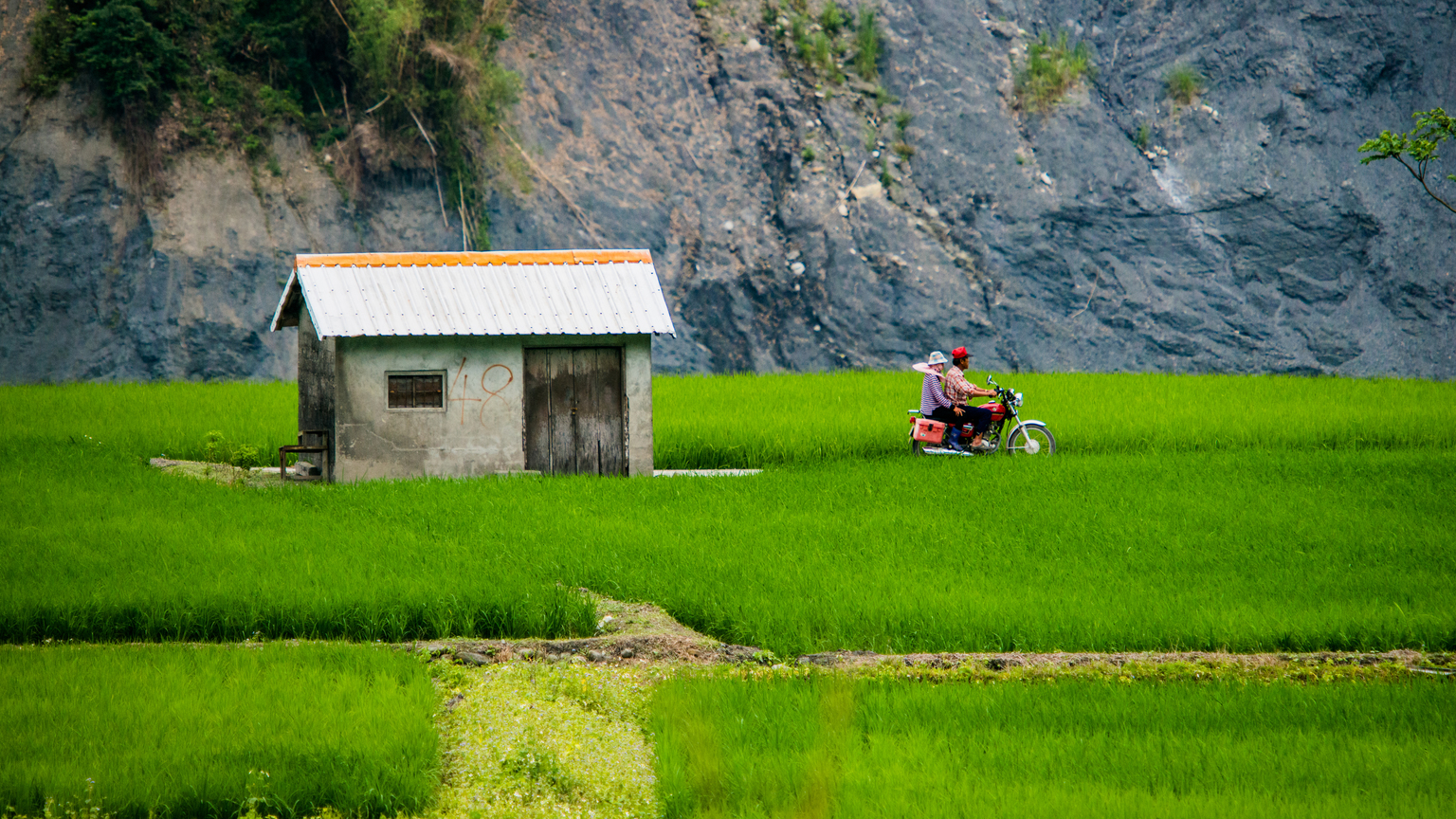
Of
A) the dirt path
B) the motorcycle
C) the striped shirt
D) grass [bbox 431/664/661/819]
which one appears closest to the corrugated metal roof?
the striped shirt

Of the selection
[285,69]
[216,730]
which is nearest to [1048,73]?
[285,69]

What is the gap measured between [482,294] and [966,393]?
6.93m

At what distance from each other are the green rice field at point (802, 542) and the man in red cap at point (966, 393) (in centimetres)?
71

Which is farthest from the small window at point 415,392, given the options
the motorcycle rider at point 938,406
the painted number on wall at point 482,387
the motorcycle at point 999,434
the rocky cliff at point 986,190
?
the rocky cliff at point 986,190

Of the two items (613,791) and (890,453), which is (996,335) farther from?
(613,791)

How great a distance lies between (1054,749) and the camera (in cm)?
700

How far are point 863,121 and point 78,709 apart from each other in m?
31.4

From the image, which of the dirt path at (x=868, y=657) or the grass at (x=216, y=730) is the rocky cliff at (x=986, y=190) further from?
the grass at (x=216, y=730)

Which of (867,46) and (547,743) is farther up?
(867,46)

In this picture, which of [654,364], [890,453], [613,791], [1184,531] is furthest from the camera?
[654,364]

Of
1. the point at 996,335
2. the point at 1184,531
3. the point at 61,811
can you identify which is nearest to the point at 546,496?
the point at 1184,531

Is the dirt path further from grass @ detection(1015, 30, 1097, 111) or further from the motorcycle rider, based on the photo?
grass @ detection(1015, 30, 1097, 111)

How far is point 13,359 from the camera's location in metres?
27.4

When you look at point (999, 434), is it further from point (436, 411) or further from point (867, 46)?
point (867, 46)
